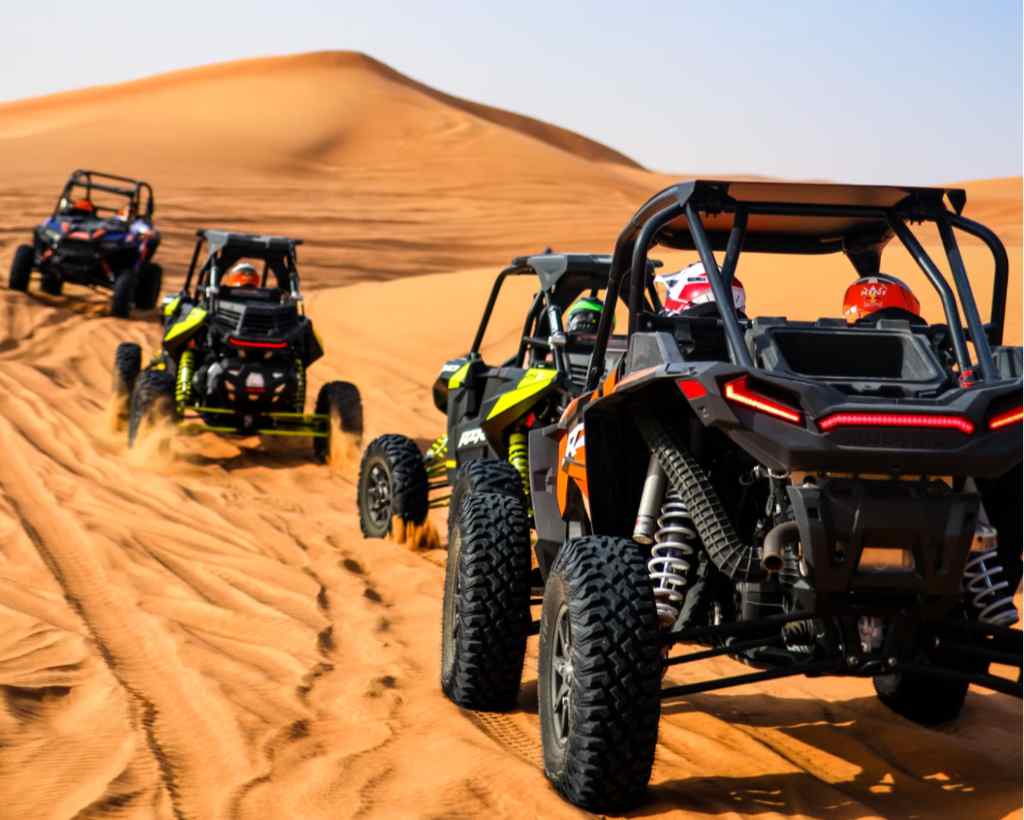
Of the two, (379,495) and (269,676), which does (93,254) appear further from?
(269,676)

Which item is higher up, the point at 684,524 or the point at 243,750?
the point at 684,524

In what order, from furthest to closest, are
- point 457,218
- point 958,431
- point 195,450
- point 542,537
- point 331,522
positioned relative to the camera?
point 457,218, point 195,450, point 331,522, point 542,537, point 958,431

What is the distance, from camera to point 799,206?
183 inches

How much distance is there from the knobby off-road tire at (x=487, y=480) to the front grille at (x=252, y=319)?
601 centimetres

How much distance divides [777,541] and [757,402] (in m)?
0.38

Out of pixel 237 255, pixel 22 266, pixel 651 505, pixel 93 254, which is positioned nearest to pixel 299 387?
pixel 237 255

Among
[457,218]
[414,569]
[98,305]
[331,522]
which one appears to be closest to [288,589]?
[414,569]

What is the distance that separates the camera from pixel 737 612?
4.68 meters

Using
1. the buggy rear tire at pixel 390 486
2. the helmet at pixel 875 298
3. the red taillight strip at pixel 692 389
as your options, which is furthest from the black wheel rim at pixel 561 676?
the buggy rear tire at pixel 390 486

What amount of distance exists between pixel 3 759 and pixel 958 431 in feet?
8.93

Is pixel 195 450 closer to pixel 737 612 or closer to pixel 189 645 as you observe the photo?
pixel 189 645

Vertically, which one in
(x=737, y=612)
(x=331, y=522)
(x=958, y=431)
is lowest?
(x=331, y=522)

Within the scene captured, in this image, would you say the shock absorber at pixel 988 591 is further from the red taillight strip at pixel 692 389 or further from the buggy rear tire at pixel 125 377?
the buggy rear tire at pixel 125 377

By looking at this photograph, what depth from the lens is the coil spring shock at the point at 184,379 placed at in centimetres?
1183
